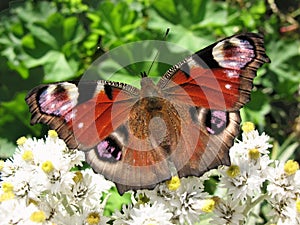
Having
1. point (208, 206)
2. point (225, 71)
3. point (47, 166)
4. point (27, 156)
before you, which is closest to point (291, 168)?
point (208, 206)

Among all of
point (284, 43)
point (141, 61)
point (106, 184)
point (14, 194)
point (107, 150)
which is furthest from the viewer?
point (284, 43)

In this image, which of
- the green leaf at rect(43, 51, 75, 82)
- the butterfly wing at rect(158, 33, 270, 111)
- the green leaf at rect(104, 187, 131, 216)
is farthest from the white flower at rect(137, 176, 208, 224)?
the green leaf at rect(43, 51, 75, 82)

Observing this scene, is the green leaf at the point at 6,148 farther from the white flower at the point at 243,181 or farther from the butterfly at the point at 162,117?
the white flower at the point at 243,181

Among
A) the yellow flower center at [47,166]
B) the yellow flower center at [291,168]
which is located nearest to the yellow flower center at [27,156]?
the yellow flower center at [47,166]

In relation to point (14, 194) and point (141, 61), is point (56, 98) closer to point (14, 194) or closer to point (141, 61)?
point (14, 194)

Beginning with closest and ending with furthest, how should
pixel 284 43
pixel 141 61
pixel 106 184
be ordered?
pixel 106 184 < pixel 141 61 < pixel 284 43

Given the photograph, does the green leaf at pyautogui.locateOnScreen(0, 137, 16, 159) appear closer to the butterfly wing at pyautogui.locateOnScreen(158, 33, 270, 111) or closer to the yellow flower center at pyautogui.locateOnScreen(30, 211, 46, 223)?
the yellow flower center at pyautogui.locateOnScreen(30, 211, 46, 223)

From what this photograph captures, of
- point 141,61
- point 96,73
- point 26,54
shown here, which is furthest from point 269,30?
point 26,54
